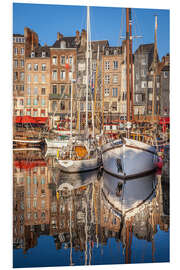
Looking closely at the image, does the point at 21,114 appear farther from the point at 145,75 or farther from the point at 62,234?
the point at 145,75

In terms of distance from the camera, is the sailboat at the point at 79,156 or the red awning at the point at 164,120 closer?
the red awning at the point at 164,120

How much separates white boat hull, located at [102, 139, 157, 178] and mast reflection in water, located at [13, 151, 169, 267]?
37 centimetres

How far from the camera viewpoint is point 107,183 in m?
9.75

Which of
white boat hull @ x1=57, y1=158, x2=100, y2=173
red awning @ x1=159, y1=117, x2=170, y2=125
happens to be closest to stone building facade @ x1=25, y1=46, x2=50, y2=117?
white boat hull @ x1=57, y1=158, x2=100, y2=173

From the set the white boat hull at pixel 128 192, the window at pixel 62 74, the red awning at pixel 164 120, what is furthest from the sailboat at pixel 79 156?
the red awning at pixel 164 120

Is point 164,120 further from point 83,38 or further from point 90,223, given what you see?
point 90,223

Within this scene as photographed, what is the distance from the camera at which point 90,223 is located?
6.49m

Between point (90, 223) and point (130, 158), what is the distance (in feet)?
11.9

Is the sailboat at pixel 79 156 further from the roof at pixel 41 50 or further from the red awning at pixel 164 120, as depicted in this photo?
the red awning at pixel 164 120

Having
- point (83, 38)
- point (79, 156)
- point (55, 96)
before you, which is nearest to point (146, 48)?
point (83, 38)

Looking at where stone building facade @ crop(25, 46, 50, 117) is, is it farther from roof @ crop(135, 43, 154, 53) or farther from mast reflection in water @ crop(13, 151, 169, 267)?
roof @ crop(135, 43, 154, 53)

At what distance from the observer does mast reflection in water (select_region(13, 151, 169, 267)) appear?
5.45m

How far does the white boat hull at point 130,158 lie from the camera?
964cm

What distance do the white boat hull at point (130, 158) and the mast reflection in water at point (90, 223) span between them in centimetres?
37
